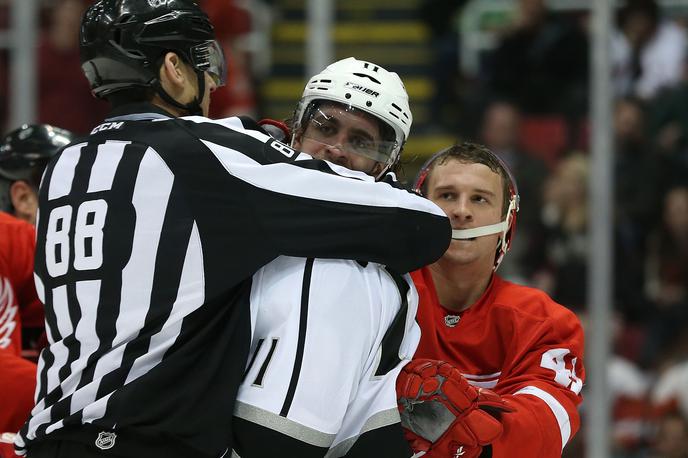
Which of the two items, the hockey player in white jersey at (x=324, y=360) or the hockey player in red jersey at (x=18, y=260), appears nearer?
the hockey player in white jersey at (x=324, y=360)

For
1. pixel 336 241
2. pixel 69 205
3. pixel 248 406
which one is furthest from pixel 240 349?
pixel 69 205

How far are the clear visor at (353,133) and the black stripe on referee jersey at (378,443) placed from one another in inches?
23.4

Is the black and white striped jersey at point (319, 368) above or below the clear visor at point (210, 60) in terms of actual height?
below

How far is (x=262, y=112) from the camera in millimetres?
6203

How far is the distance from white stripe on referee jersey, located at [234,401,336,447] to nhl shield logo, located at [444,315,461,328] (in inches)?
23.5

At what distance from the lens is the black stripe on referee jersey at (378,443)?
2273 mm

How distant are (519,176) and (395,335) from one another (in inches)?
131

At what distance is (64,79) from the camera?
19.8 feet

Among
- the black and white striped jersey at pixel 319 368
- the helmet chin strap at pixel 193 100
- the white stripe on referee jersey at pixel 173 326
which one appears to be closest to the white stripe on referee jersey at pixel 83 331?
the white stripe on referee jersey at pixel 173 326

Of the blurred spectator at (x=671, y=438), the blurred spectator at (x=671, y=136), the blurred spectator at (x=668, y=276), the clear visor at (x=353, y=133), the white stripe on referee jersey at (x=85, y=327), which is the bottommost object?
the blurred spectator at (x=671, y=438)

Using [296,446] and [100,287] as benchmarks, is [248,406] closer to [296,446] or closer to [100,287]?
[296,446]

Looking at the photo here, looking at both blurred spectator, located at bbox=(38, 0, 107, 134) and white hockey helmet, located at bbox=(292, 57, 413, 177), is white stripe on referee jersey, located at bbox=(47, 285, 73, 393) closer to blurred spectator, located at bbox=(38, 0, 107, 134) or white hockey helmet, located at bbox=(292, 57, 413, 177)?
white hockey helmet, located at bbox=(292, 57, 413, 177)

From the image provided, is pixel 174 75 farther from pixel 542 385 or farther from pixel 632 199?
pixel 632 199

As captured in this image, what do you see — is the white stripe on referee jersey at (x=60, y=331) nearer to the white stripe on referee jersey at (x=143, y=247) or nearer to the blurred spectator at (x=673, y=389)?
the white stripe on referee jersey at (x=143, y=247)
